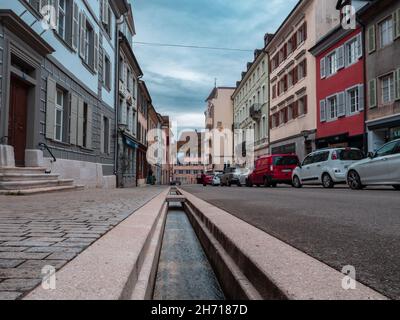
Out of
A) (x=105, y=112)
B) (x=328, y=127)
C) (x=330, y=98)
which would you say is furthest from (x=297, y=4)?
(x=105, y=112)

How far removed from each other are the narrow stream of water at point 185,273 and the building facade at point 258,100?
32.6 m

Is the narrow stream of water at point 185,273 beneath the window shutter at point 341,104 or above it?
beneath

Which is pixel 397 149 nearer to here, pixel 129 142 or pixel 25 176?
pixel 25 176

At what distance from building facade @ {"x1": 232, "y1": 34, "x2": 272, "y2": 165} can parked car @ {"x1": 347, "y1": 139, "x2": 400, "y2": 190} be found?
76.3 feet

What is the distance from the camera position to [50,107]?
1205 centimetres

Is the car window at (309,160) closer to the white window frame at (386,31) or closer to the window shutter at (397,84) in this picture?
the window shutter at (397,84)

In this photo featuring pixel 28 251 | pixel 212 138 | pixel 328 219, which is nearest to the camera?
pixel 28 251

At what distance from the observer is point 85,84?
15.8 metres

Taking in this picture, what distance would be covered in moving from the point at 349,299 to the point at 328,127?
2330cm

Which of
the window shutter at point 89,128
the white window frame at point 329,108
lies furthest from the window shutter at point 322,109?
the window shutter at point 89,128

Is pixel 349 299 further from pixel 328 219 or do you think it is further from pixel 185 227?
pixel 185 227

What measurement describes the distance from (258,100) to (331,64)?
57.4 ft

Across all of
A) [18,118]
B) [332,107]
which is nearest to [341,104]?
[332,107]

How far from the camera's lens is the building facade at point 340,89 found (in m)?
20.5
